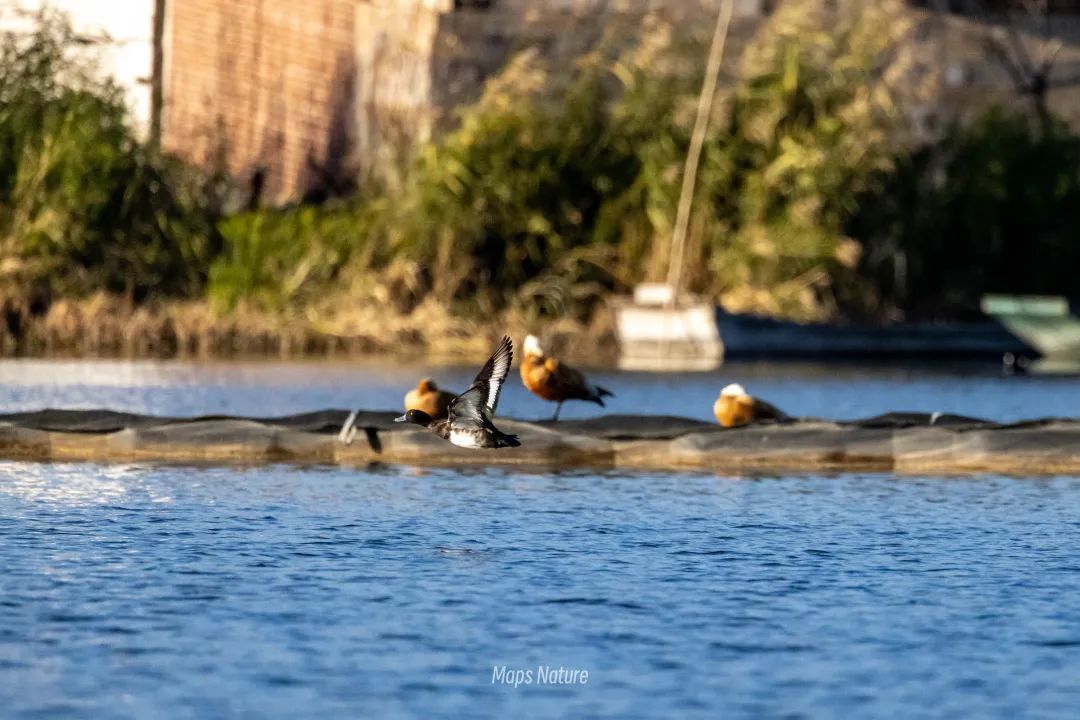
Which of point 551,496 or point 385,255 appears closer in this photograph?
point 551,496

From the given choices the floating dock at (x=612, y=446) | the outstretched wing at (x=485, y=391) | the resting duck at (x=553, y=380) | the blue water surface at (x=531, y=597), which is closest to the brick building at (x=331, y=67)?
the resting duck at (x=553, y=380)

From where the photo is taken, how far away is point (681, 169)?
110 feet

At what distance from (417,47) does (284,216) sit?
3.67 metres

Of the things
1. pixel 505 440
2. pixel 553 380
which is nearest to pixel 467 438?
pixel 505 440

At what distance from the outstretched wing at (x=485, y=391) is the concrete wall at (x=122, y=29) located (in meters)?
22.0

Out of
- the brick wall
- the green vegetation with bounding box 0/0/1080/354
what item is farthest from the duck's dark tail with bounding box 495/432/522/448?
the brick wall

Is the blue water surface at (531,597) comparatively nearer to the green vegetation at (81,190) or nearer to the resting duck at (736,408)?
the resting duck at (736,408)

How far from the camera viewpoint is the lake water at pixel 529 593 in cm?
907

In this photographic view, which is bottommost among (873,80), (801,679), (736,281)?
(801,679)

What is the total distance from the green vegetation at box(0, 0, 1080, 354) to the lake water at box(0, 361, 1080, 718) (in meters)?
15.4

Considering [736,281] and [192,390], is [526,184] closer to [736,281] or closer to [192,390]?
[736,281]

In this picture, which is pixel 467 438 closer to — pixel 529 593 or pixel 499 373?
pixel 499 373

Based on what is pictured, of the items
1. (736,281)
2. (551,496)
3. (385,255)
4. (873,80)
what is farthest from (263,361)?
(551,496)

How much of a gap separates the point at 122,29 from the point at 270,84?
8.14 ft
